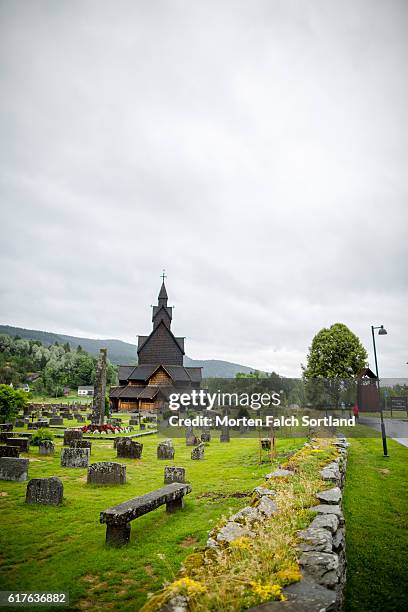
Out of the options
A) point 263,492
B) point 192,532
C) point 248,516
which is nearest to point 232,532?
point 248,516

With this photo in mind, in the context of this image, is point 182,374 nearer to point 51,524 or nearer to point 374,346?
point 374,346

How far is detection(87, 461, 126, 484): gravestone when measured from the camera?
1161cm

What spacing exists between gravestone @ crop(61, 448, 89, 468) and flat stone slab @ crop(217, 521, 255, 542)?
34.9 feet

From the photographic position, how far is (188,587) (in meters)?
3.63

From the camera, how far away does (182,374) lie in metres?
64.1

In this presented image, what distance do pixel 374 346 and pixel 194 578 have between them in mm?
17745

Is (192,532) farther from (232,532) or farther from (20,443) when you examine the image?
(20,443)

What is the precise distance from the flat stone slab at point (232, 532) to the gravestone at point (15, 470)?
Result: 9396mm

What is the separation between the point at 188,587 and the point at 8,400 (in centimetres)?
2518

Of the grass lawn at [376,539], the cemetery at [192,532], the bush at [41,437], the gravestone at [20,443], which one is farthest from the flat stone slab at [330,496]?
the bush at [41,437]

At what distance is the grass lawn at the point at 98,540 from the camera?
5.23 meters

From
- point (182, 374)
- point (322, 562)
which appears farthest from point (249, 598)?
point (182, 374)

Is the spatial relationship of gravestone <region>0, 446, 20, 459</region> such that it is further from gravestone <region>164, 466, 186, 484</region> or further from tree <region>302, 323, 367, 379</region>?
tree <region>302, 323, 367, 379</region>

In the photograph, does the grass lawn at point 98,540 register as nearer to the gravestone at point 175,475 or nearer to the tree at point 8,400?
the gravestone at point 175,475
